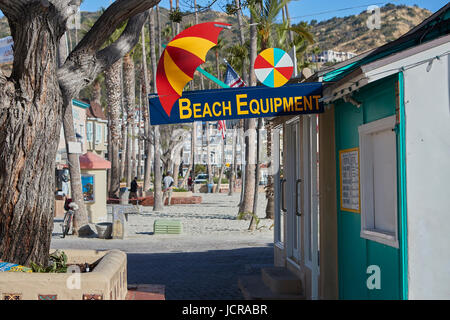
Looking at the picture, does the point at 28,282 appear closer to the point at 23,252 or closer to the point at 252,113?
the point at 23,252

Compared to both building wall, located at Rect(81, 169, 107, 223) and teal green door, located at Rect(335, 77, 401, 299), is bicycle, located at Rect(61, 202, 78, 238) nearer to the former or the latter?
building wall, located at Rect(81, 169, 107, 223)

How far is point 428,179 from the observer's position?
5.11 metres

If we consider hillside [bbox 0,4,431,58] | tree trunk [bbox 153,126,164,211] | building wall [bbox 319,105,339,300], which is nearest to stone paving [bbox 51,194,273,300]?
building wall [bbox 319,105,339,300]

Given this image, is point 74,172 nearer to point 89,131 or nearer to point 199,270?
point 199,270

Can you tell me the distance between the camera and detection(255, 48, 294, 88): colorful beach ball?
7.25m

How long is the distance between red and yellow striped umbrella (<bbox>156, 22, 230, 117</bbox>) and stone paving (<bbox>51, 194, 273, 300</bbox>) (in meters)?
3.48

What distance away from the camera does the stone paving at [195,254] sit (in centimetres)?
1001

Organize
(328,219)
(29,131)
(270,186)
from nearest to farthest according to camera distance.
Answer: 1. (29,131)
2. (328,219)
3. (270,186)

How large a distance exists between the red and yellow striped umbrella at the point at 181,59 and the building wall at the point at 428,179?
263 cm

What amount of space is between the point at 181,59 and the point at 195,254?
309 inches

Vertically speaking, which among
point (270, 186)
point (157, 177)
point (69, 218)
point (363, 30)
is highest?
point (363, 30)

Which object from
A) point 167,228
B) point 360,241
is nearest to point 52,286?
point 360,241
